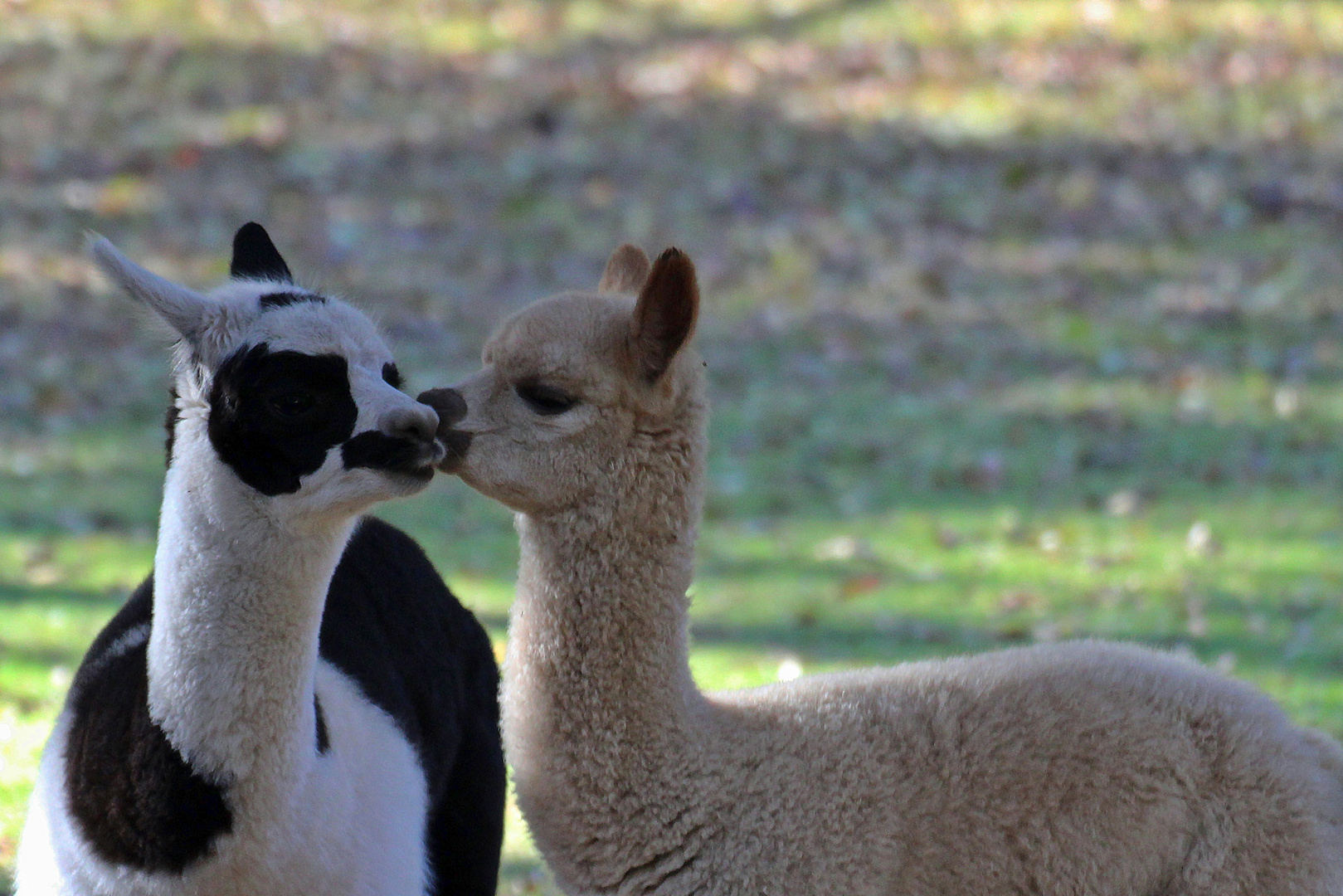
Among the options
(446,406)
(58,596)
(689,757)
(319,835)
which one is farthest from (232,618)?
(58,596)

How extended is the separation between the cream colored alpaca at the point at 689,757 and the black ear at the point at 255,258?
822 millimetres

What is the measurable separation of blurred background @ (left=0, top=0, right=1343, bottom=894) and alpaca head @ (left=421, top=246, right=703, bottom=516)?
2.34 m

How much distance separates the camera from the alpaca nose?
3422mm

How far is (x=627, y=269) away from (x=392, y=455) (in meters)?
0.98

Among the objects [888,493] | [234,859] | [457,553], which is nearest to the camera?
[234,859]

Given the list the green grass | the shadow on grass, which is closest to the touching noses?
the green grass

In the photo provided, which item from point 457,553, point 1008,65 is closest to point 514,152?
point 1008,65

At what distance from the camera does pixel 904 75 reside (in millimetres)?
16938

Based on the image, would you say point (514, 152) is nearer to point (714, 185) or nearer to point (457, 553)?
point (714, 185)

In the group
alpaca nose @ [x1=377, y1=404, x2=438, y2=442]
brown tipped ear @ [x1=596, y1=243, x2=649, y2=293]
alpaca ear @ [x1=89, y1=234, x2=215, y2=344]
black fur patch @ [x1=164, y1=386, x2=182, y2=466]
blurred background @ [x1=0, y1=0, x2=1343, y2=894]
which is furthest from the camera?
blurred background @ [x1=0, y1=0, x2=1343, y2=894]

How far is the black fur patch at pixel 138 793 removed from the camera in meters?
3.51

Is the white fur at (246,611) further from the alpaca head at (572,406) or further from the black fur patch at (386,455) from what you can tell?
the alpaca head at (572,406)

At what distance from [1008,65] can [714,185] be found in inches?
142

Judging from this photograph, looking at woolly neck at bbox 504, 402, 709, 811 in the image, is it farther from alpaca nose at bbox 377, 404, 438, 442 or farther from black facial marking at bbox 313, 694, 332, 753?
black facial marking at bbox 313, 694, 332, 753
